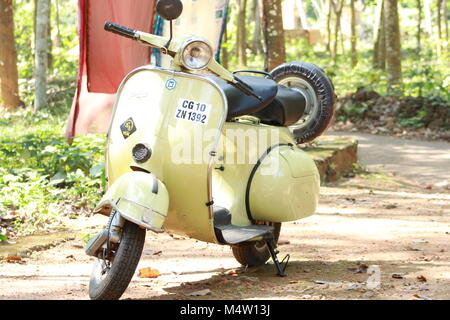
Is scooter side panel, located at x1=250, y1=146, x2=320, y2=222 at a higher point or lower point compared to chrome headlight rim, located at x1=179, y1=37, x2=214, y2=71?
lower

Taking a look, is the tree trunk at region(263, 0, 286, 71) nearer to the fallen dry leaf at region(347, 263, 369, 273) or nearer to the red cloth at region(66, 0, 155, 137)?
the red cloth at region(66, 0, 155, 137)

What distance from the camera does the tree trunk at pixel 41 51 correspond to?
41.5 ft

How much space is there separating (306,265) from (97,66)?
11.8 ft

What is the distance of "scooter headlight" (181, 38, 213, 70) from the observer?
4.09m

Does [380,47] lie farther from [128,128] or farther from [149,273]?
[128,128]

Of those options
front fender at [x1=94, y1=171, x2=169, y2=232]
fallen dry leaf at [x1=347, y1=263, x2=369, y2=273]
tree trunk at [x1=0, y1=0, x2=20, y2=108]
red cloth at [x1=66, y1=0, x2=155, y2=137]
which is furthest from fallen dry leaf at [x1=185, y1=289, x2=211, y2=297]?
tree trunk at [x1=0, y1=0, x2=20, y2=108]

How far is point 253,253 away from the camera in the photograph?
4.92 m

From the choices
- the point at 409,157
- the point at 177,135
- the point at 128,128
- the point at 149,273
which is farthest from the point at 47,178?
the point at 409,157

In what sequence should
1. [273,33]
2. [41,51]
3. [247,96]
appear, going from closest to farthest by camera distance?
[247,96] < [273,33] < [41,51]

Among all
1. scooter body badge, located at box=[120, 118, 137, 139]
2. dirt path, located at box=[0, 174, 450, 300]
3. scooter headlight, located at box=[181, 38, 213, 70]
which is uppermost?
scooter headlight, located at box=[181, 38, 213, 70]

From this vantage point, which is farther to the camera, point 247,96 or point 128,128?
point 247,96

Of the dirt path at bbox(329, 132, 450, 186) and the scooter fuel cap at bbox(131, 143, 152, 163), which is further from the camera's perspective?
the dirt path at bbox(329, 132, 450, 186)

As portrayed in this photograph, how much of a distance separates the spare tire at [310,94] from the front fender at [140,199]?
5.22 ft

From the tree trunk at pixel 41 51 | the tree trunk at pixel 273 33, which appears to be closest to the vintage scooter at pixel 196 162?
A: the tree trunk at pixel 273 33
